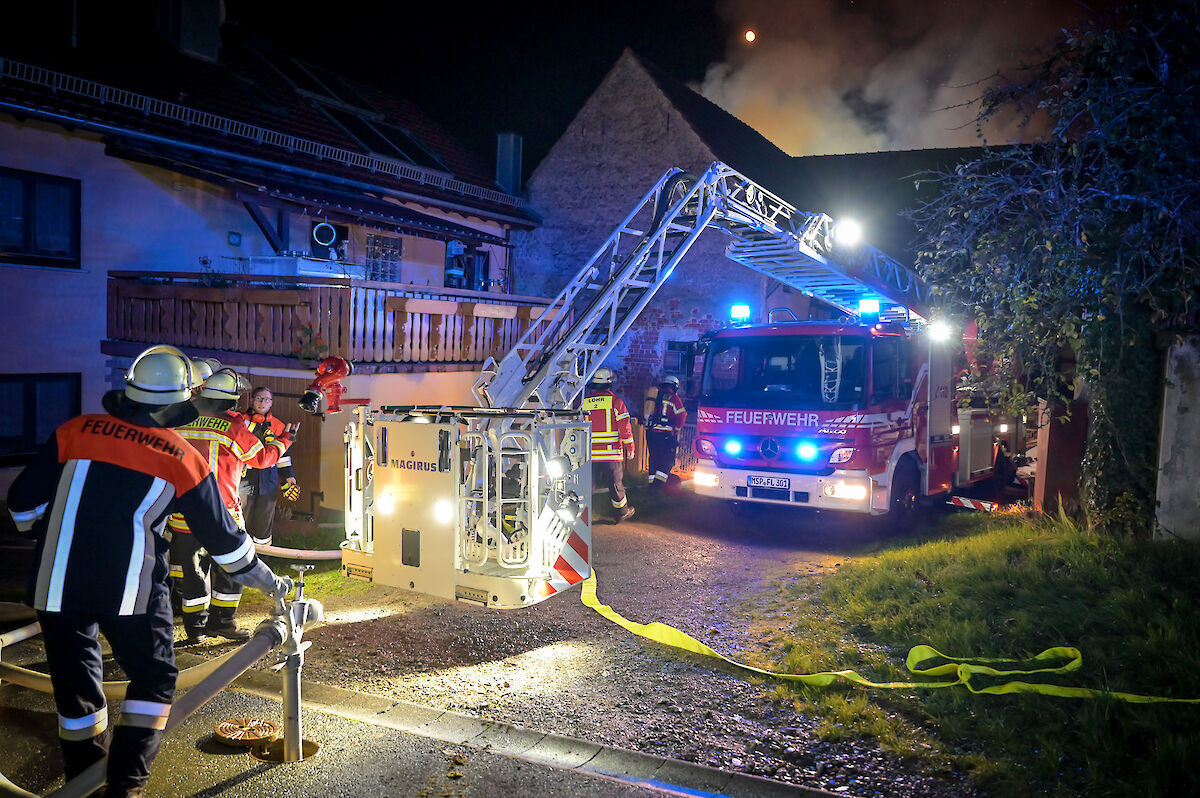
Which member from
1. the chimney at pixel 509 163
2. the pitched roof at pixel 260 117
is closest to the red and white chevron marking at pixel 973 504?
the pitched roof at pixel 260 117

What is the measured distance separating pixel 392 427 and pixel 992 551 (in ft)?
16.7

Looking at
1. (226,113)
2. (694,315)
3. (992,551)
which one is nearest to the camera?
(992,551)

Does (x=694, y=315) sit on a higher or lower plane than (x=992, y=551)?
higher

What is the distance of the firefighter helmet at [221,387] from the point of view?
5.68 metres

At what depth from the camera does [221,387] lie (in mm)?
5738

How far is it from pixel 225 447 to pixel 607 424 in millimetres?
4655

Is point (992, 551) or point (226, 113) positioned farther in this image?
point (226, 113)

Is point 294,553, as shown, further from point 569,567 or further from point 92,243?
point 92,243

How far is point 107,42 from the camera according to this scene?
13.7 meters

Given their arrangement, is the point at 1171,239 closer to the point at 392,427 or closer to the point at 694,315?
the point at 392,427

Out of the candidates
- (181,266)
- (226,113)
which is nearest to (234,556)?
(181,266)

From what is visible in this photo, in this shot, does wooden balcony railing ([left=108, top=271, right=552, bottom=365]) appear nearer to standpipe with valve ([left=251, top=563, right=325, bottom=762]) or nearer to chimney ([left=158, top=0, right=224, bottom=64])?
standpipe with valve ([left=251, top=563, right=325, bottom=762])

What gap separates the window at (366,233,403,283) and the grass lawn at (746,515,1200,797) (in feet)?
34.6

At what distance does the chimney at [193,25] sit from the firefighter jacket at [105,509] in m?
14.5
